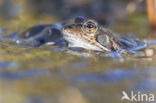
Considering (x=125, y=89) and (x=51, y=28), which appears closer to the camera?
(x=125, y=89)

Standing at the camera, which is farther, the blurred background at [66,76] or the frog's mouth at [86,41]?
the frog's mouth at [86,41]

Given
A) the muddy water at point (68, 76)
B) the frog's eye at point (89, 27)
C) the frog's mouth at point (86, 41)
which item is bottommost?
the muddy water at point (68, 76)

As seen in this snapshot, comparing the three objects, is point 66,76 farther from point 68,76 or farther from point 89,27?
point 89,27

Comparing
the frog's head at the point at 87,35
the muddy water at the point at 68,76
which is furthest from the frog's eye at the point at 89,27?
the muddy water at the point at 68,76

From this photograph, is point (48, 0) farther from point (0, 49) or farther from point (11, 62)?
point (11, 62)

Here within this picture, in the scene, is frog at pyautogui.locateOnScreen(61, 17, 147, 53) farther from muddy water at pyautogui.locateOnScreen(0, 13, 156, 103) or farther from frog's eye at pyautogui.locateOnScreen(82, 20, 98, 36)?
muddy water at pyautogui.locateOnScreen(0, 13, 156, 103)

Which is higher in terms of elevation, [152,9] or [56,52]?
[152,9]

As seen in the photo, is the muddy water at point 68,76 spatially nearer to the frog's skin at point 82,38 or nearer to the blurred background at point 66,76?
the blurred background at point 66,76

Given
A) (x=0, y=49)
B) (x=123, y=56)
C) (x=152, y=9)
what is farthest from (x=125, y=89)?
(x=152, y=9)

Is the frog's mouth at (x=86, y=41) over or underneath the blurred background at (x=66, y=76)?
over
